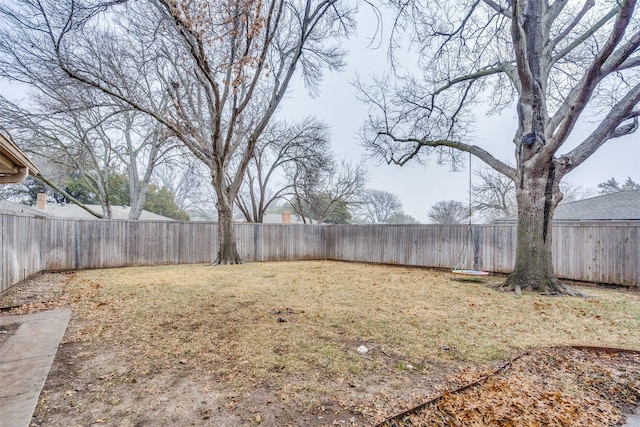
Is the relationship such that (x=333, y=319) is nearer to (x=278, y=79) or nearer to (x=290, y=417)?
(x=290, y=417)

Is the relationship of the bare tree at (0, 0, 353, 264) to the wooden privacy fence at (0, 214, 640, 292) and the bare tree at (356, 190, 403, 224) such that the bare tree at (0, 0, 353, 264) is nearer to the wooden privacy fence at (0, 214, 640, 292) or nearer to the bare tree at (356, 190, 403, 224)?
the wooden privacy fence at (0, 214, 640, 292)

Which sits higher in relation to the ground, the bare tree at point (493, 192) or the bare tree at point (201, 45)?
the bare tree at point (201, 45)

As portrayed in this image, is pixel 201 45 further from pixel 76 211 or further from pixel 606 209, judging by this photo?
pixel 76 211

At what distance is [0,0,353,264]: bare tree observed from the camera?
596 cm

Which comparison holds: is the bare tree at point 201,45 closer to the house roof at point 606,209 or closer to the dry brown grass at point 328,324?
the dry brown grass at point 328,324

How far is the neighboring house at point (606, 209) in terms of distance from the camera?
8.98 metres

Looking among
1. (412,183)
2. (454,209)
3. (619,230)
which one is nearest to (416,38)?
(619,230)

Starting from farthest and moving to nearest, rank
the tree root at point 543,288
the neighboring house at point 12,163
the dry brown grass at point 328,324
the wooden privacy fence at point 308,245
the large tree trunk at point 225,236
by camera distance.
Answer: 1. the large tree trunk at point 225,236
2. the wooden privacy fence at point 308,245
3. the tree root at point 543,288
4. the neighboring house at point 12,163
5. the dry brown grass at point 328,324

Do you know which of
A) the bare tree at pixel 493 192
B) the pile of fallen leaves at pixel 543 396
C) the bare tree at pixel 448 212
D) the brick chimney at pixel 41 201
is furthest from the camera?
the bare tree at pixel 448 212

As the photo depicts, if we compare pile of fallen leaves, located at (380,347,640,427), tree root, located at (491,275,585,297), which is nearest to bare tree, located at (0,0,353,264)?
pile of fallen leaves, located at (380,347,640,427)

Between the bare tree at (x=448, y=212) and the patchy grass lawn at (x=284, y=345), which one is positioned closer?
the patchy grass lawn at (x=284, y=345)

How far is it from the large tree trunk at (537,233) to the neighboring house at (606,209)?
4.37m

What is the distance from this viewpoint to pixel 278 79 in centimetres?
921

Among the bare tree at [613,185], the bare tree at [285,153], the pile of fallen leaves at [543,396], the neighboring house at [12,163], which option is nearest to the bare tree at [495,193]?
the bare tree at [613,185]
